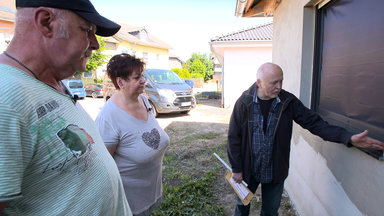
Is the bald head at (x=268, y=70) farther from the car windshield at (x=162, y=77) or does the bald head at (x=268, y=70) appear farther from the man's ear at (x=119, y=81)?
the car windshield at (x=162, y=77)

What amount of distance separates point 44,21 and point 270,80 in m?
1.65

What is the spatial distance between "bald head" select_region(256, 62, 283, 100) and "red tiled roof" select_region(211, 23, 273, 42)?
9689 mm

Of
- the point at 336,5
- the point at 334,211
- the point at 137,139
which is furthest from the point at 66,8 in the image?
the point at 334,211

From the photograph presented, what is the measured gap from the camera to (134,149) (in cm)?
173

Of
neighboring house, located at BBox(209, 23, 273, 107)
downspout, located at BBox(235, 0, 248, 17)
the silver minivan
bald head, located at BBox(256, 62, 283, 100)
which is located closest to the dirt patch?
the silver minivan

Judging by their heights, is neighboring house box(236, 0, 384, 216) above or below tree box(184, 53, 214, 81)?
below

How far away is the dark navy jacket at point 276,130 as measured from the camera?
1.95 metres

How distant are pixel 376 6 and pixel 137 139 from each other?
191 centimetres

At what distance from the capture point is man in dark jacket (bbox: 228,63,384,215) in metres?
1.95

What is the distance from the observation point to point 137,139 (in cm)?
175

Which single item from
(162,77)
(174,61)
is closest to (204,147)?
(162,77)

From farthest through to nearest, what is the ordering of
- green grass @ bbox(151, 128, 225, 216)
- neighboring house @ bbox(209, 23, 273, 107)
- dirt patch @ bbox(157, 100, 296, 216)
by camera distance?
neighboring house @ bbox(209, 23, 273, 107), dirt patch @ bbox(157, 100, 296, 216), green grass @ bbox(151, 128, 225, 216)

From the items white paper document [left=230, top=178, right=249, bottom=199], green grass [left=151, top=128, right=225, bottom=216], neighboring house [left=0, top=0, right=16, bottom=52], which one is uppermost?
neighboring house [left=0, top=0, right=16, bottom=52]

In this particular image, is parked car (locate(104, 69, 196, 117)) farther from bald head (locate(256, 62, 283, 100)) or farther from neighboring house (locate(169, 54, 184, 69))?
neighboring house (locate(169, 54, 184, 69))
